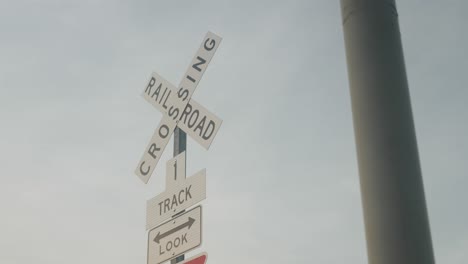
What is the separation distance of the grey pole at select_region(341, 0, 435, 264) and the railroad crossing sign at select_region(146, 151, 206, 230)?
138 inches

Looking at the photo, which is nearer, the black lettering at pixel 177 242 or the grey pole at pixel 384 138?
the grey pole at pixel 384 138

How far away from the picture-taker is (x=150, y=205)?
546 centimetres

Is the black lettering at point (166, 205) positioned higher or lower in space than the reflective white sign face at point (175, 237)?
higher

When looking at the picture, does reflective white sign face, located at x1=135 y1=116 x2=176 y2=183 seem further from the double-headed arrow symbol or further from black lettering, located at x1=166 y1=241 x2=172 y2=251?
black lettering, located at x1=166 y1=241 x2=172 y2=251

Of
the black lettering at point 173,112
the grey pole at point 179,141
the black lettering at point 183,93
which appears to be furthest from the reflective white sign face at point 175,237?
the black lettering at point 183,93

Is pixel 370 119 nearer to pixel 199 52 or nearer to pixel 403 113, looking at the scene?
pixel 403 113

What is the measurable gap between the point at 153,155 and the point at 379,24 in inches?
175

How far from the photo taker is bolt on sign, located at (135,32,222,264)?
4.91 meters

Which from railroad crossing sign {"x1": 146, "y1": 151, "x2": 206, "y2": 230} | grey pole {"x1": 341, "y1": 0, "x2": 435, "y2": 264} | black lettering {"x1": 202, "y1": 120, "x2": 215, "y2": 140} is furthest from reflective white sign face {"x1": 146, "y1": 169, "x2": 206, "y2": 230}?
grey pole {"x1": 341, "y1": 0, "x2": 435, "y2": 264}

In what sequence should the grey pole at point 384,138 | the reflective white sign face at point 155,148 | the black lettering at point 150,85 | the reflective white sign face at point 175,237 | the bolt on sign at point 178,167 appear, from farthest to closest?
1. the black lettering at point 150,85
2. the reflective white sign face at point 155,148
3. the bolt on sign at point 178,167
4. the reflective white sign face at point 175,237
5. the grey pole at point 384,138

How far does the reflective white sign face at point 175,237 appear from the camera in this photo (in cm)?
481

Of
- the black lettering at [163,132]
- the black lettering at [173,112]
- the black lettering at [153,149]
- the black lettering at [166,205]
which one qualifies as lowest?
the black lettering at [166,205]

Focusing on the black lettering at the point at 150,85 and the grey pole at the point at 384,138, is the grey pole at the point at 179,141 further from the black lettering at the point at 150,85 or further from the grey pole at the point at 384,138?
the grey pole at the point at 384,138

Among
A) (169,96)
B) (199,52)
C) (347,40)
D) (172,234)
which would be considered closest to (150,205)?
(172,234)
